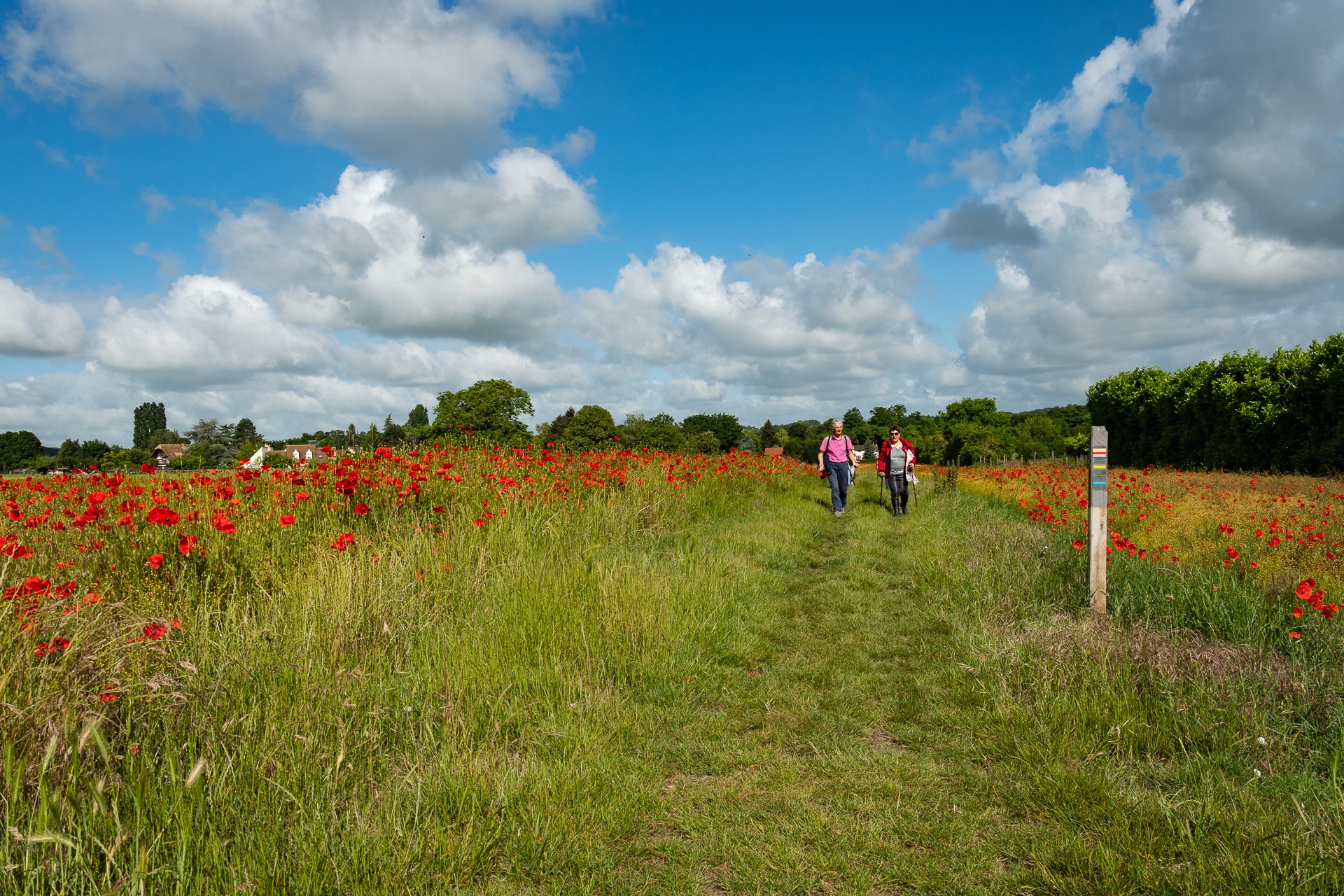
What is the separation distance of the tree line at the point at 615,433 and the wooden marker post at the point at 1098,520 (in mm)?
7223

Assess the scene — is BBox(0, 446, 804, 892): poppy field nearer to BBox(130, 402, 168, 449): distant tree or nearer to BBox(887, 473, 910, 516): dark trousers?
BBox(887, 473, 910, 516): dark trousers

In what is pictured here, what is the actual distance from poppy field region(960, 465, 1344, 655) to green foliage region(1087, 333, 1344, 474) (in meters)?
5.95

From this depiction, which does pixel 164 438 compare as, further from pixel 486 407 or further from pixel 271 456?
pixel 271 456

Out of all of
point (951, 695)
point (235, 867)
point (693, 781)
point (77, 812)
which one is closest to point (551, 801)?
point (693, 781)

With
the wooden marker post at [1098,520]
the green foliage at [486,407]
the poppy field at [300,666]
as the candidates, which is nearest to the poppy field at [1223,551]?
the wooden marker post at [1098,520]

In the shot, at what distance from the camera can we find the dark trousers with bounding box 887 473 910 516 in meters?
13.0

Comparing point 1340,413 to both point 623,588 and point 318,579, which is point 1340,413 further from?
point 318,579

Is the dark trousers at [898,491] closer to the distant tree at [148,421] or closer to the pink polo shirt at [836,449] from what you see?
the pink polo shirt at [836,449]

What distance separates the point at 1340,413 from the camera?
703 inches

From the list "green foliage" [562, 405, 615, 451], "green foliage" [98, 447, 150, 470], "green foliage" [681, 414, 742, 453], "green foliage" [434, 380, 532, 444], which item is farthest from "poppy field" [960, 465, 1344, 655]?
"green foliage" [681, 414, 742, 453]

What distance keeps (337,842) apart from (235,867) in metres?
0.33

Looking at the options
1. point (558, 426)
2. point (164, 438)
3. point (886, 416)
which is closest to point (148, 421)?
point (164, 438)

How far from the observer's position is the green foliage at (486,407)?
55.8 meters

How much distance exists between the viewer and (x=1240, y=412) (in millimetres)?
21484
